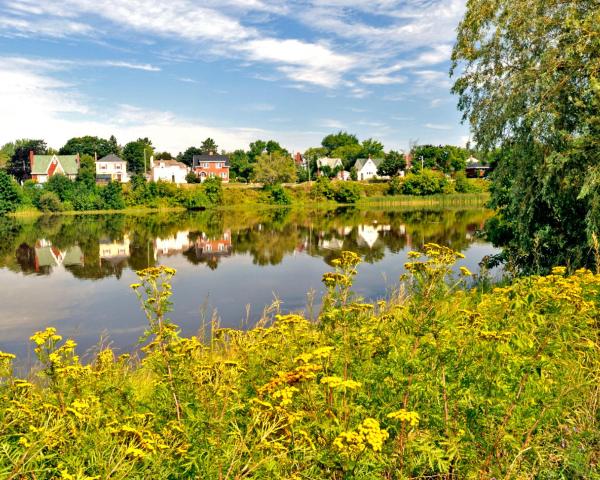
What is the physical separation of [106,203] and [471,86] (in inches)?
2676

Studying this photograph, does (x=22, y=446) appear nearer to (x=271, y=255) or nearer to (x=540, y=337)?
(x=540, y=337)

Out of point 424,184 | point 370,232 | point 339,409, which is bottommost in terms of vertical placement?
point 370,232

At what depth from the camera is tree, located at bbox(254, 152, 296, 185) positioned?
8912 cm

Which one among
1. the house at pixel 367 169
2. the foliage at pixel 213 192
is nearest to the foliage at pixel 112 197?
the foliage at pixel 213 192

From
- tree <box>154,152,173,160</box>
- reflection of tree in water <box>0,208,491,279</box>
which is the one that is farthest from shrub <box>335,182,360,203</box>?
tree <box>154,152,173,160</box>

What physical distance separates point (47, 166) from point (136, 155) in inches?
997

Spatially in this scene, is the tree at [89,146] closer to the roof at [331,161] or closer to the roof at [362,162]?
the roof at [331,161]

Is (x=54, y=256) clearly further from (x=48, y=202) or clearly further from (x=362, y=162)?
(x=362, y=162)

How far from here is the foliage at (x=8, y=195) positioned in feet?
204

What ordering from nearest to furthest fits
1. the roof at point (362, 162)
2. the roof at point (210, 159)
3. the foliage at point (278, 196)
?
the foliage at point (278, 196), the roof at point (210, 159), the roof at point (362, 162)

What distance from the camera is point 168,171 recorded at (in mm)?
99062

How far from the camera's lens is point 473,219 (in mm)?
50281

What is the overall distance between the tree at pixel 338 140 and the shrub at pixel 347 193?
6903cm

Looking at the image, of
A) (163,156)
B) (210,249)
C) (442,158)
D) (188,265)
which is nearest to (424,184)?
(442,158)
